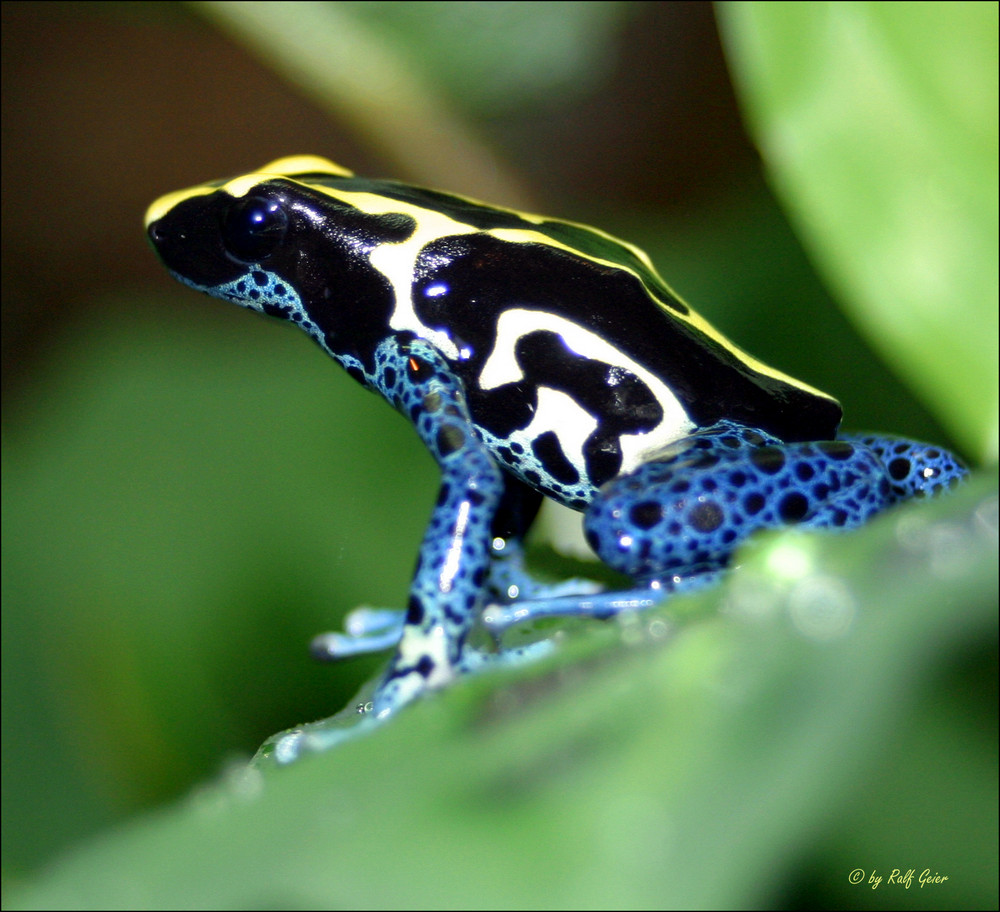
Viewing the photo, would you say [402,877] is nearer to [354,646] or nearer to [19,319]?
[354,646]

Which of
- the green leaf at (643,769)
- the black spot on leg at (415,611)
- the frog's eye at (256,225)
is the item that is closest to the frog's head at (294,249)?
the frog's eye at (256,225)

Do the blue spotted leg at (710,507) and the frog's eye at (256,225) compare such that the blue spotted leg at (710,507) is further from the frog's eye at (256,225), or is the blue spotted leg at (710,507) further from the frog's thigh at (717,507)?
the frog's eye at (256,225)

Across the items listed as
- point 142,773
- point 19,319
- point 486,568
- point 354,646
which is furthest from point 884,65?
point 19,319

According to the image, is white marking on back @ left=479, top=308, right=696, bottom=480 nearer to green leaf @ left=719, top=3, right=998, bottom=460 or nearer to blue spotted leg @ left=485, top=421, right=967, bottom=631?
blue spotted leg @ left=485, top=421, right=967, bottom=631

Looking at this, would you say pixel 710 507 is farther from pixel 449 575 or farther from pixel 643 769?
pixel 643 769

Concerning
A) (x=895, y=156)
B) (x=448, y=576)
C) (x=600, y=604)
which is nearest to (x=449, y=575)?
(x=448, y=576)
